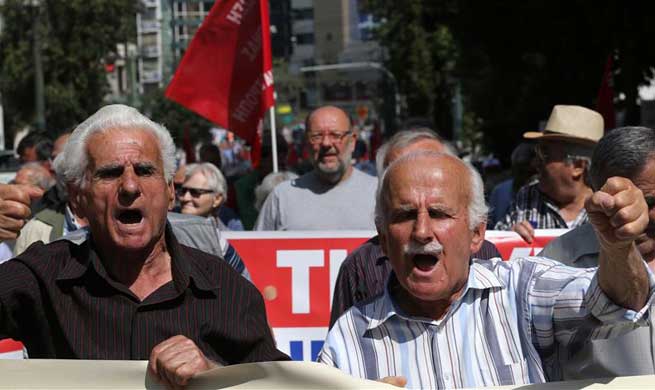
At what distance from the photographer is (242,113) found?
10.6 m

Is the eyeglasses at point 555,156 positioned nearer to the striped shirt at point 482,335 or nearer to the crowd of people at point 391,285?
the crowd of people at point 391,285

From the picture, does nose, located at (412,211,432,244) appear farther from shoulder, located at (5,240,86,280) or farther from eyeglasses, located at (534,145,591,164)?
eyeglasses, located at (534,145,591,164)

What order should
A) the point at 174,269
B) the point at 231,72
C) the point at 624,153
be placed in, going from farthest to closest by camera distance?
the point at 231,72
the point at 624,153
the point at 174,269

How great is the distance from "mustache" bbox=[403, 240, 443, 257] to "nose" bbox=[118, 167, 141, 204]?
36.8 inches

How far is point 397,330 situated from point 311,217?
3.83 metres

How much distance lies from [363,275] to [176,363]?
1999 millimetres

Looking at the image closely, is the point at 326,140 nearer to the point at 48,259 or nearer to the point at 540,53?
the point at 48,259

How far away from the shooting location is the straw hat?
6.73 m

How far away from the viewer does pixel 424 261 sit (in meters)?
3.35

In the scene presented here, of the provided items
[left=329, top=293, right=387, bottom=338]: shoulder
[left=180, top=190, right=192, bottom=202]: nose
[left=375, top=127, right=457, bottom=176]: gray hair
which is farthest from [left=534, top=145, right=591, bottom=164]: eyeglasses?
[left=329, top=293, right=387, bottom=338]: shoulder

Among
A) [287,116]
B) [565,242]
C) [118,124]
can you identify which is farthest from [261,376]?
[287,116]

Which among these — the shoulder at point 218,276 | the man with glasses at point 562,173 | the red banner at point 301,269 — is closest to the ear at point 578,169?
the man with glasses at point 562,173

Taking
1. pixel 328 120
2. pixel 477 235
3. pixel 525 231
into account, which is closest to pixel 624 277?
pixel 477 235

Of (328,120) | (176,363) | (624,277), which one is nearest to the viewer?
(624,277)
